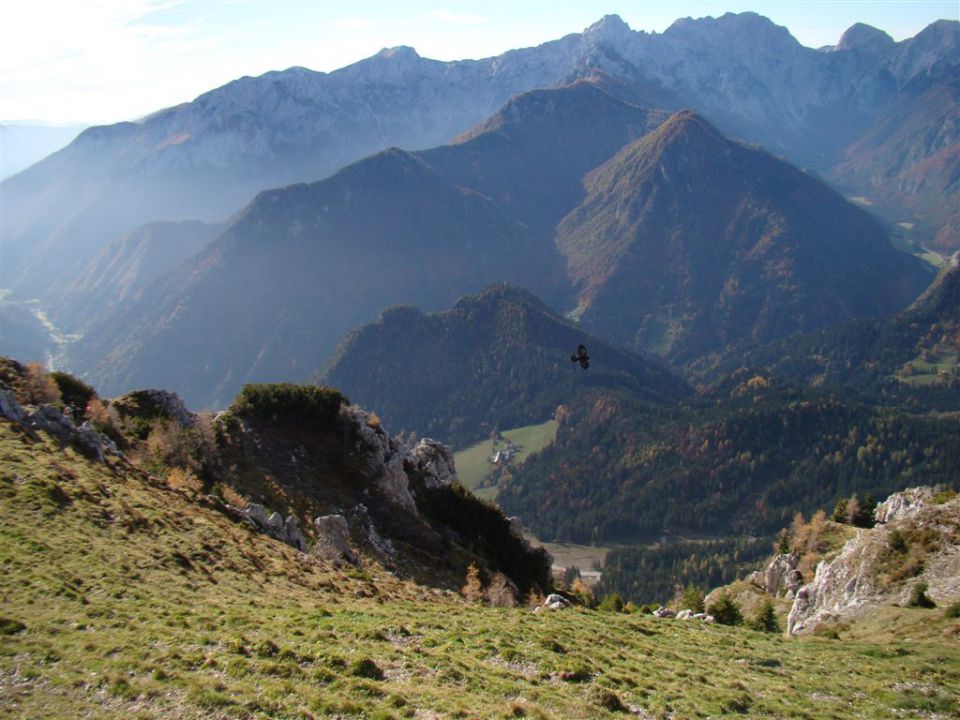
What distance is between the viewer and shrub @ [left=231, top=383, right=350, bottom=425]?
81438 mm

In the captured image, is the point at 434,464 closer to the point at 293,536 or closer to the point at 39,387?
the point at 293,536

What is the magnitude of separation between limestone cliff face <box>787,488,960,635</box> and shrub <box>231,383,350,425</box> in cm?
5511

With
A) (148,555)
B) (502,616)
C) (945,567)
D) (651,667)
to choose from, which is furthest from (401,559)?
(945,567)

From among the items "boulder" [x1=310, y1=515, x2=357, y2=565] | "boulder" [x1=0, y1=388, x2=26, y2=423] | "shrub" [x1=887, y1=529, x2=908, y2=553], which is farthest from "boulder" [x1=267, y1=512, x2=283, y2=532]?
"shrub" [x1=887, y1=529, x2=908, y2=553]

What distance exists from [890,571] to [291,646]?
5952 cm

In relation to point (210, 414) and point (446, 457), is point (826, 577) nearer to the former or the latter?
point (446, 457)

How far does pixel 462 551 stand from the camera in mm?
73562

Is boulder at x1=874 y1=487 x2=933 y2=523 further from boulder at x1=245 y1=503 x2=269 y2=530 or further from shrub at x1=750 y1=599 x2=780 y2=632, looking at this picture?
boulder at x1=245 y1=503 x2=269 y2=530

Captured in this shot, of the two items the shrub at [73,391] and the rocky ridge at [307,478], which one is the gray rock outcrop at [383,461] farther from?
the shrub at [73,391]

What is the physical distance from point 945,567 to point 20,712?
70.2 meters

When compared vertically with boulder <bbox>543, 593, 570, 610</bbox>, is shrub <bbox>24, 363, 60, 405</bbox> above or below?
above

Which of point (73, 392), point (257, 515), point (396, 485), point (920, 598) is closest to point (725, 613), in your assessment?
point (920, 598)

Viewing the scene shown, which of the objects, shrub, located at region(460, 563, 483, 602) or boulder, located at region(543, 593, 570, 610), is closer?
boulder, located at region(543, 593, 570, 610)

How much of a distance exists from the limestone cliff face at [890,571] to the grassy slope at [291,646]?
15973 mm
